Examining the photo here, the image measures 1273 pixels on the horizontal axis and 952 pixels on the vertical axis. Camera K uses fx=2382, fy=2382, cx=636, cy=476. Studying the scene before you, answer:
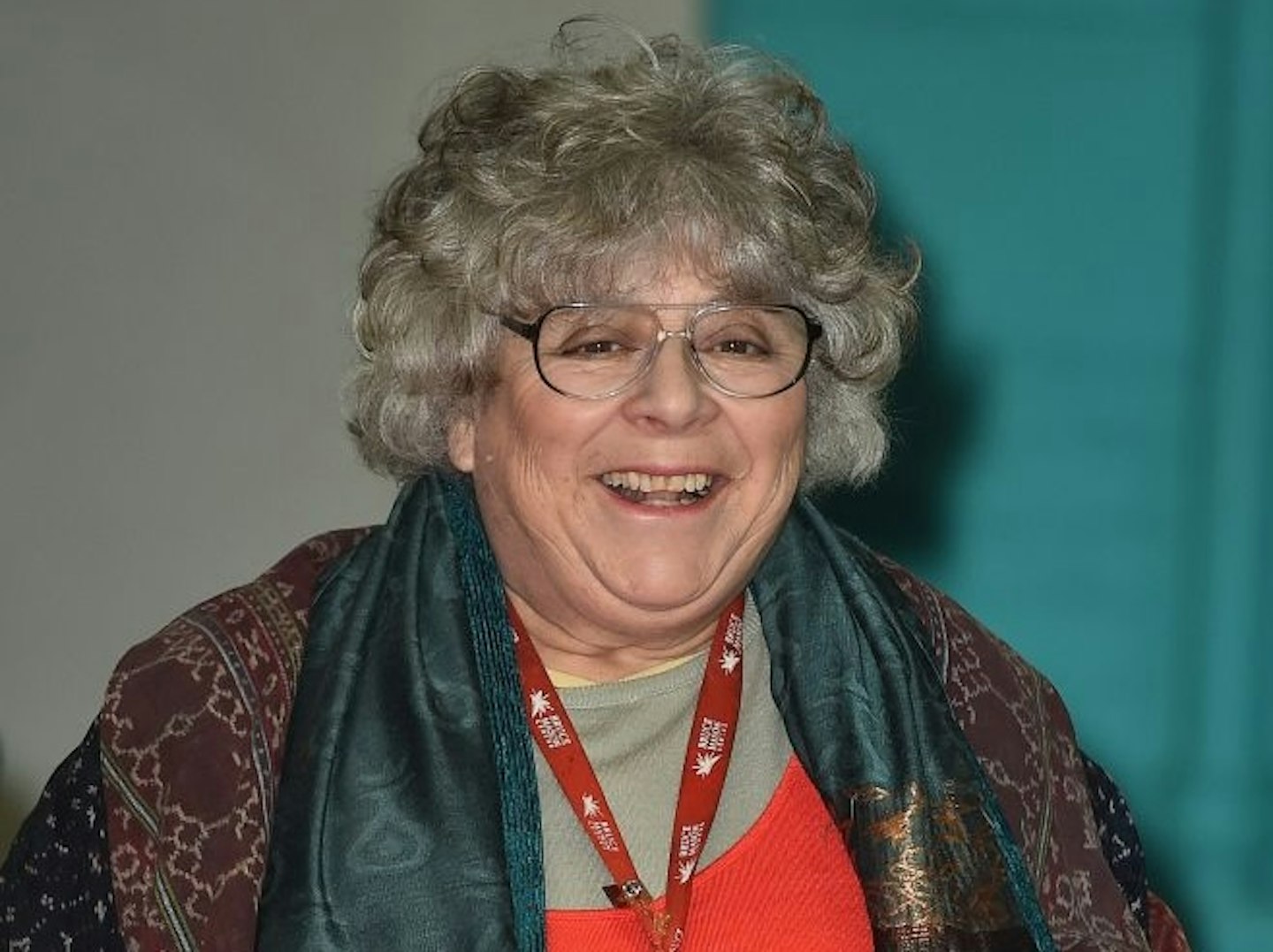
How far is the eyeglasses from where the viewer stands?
238 centimetres

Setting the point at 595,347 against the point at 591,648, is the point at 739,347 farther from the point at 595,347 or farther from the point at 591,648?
the point at 591,648

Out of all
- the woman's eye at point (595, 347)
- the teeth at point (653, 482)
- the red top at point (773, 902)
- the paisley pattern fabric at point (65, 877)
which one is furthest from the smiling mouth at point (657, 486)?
the paisley pattern fabric at point (65, 877)

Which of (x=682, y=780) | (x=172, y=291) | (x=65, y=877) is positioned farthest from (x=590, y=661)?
(x=172, y=291)

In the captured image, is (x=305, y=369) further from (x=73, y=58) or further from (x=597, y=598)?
(x=597, y=598)

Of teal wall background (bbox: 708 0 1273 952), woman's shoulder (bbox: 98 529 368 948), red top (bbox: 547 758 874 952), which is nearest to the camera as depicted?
woman's shoulder (bbox: 98 529 368 948)

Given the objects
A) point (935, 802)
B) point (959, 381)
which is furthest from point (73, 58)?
point (935, 802)

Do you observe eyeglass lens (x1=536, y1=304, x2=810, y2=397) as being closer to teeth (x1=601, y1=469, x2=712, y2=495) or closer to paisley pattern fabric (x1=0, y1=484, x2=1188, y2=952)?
teeth (x1=601, y1=469, x2=712, y2=495)

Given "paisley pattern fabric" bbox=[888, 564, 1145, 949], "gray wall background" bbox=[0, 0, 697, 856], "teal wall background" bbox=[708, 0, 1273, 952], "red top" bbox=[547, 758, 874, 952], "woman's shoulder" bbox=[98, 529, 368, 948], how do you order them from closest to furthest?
"woman's shoulder" bbox=[98, 529, 368, 948] < "red top" bbox=[547, 758, 874, 952] < "paisley pattern fabric" bbox=[888, 564, 1145, 949] < "teal wall background" bbox=[708, 0, 1273, 952] < "gray wall background" bbox=[0, 0, 697, 856]

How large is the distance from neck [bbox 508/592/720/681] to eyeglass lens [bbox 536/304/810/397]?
27 centimetres

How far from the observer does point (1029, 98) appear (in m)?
3.92

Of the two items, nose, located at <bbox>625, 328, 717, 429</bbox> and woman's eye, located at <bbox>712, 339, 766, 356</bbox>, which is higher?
woman's eye, located at <bbox>712, 339, 766, 356</bbox>

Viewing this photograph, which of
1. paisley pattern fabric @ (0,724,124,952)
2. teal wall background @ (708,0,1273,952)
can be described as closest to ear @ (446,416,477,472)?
paisley pattern fabric @ (0,724,124,952)

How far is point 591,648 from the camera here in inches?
99.4

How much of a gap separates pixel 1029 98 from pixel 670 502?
1.75 metres
